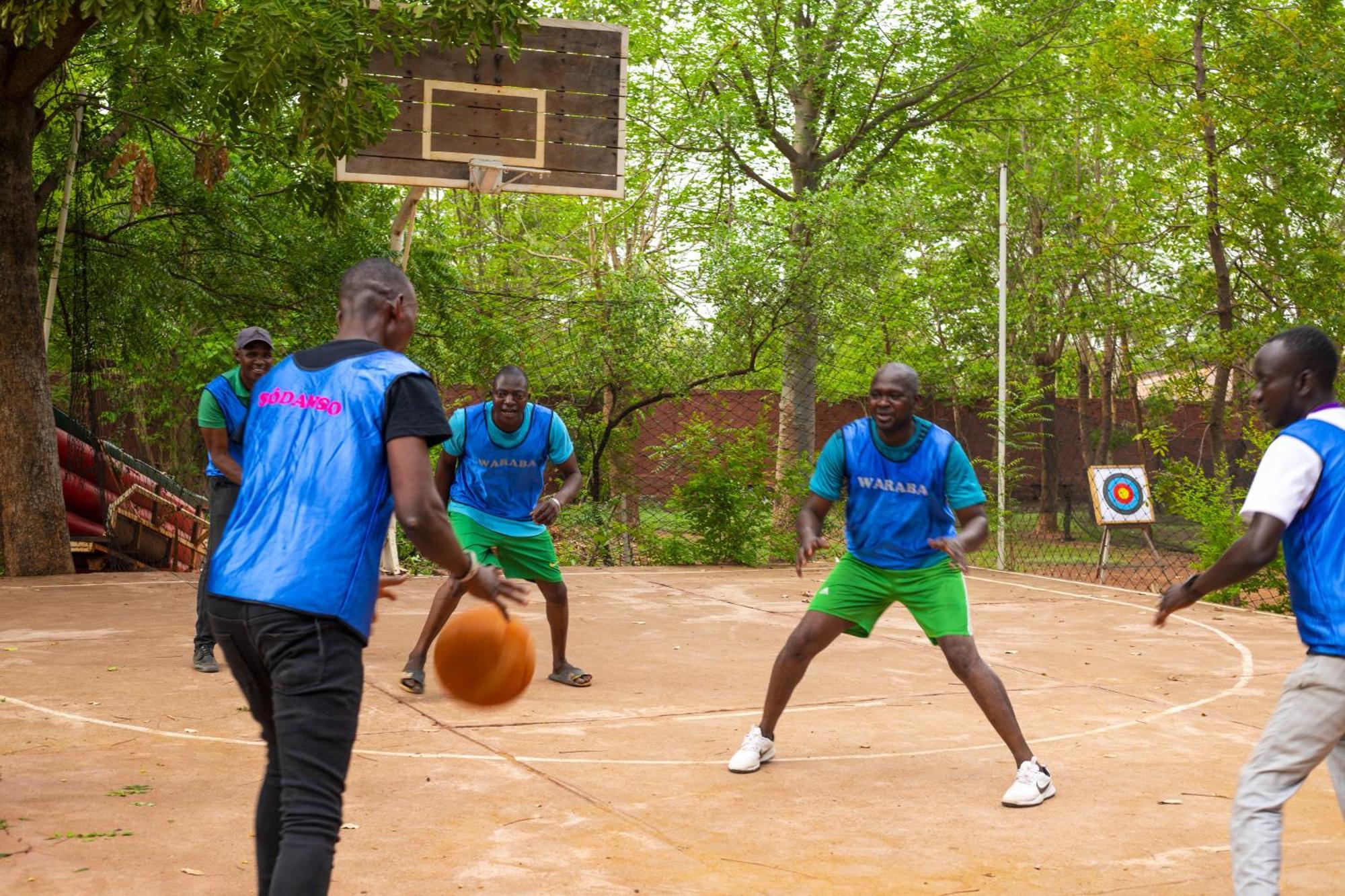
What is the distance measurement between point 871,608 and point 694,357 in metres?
10.5

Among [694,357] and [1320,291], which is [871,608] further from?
[1320,291]

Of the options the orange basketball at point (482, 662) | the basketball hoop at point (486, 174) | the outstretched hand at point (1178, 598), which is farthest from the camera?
the basketball hoop at point (486, 174)

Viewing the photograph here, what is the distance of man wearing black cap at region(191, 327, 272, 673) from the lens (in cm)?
740

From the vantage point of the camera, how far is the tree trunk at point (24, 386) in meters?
12.3

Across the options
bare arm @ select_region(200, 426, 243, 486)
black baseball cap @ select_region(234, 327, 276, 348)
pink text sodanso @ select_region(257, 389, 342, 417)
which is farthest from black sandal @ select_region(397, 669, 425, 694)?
pink text sodanso @ select_region(257, 389, 342, 417)

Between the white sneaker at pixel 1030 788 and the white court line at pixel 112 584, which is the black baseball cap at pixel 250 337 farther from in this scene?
the white court line at pixel 112 584

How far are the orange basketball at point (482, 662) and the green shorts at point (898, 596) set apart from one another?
6.64 feet

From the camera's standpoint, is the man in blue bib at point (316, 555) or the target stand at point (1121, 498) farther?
the target stand at point (1121, 498)

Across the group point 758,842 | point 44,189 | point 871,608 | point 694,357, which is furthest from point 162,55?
point 758,842

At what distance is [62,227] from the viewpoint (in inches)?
515

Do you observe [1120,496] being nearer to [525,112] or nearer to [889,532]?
[525,112]

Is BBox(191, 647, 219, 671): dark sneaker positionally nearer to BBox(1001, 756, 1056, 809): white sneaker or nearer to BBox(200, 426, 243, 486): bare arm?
BBox(200, 426, 243, 486): bare arm

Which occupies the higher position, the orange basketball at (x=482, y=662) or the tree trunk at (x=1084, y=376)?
the tree trunk at (x=1084, y=376)

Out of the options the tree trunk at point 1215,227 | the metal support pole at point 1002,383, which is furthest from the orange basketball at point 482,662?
the tree trunk at point 1215,227
